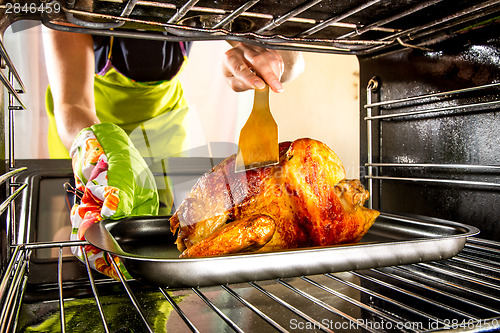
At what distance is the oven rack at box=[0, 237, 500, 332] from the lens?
644 mm

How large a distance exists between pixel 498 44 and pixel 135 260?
0.88 metres

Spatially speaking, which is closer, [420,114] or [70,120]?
[420,114]

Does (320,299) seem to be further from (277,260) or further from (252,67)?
(252,67)

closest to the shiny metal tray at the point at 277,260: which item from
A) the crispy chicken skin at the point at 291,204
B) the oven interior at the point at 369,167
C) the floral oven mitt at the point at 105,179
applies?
the oven interior at the point at 369,167

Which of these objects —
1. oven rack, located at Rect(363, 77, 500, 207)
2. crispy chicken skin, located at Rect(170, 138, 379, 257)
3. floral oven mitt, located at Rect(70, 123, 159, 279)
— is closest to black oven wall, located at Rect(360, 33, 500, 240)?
oven rack, located at Rect(363, 77, 500, 207)

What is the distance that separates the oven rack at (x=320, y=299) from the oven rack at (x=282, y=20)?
0.46 meters

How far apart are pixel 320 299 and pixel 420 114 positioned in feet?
1.94

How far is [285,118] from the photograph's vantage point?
3.82 feet

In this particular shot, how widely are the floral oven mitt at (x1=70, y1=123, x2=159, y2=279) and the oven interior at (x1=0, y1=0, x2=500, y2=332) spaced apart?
12cm

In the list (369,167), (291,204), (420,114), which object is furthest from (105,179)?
(420,114)

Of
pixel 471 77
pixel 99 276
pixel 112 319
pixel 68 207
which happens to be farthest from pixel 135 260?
pixel 68 207

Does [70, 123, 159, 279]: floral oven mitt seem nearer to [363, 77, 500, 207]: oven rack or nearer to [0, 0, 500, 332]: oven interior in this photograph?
[0, 0, 500, 332]: oven interior

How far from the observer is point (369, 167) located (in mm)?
1263

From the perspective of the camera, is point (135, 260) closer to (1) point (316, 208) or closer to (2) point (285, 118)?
(1) point (316, 208)
